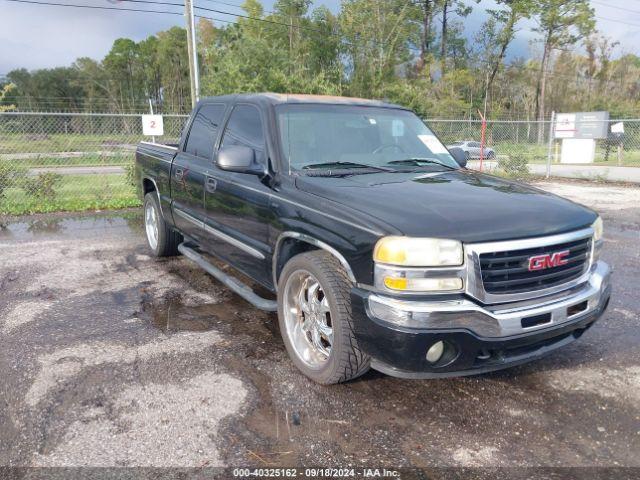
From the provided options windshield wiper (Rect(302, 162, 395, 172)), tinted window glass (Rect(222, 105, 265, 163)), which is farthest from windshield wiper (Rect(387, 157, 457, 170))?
tinted window glass (Rect(222, 105, 265, 163))

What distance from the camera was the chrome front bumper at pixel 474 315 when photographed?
2.56 m

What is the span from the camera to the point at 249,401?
306cm

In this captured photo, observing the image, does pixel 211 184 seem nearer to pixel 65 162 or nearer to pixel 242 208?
pixel 242 208

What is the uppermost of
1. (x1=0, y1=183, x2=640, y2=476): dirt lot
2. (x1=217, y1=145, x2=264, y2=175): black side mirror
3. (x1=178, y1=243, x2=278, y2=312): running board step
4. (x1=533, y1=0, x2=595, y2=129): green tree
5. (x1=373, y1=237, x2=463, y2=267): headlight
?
(x1=533, y1=0, x2=595, y2=129): green tree

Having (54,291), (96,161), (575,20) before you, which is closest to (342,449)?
(54,291)

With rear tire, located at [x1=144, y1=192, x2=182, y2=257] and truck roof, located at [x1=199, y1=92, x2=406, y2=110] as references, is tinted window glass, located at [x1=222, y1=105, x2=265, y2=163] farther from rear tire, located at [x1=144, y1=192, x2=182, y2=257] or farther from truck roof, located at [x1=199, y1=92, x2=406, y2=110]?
rear tire, located at [x1=144, y1=192, x2=182, y2=257]

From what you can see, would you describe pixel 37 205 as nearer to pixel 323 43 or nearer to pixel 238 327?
pixel 238 327

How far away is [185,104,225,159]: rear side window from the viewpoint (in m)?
4.73

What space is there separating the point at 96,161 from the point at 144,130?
5.73ft

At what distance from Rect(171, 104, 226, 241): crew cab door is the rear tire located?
0.62m

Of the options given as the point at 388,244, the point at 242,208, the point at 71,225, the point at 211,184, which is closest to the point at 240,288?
the point at 242,208

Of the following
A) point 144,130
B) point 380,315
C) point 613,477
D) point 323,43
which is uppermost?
point 323,43

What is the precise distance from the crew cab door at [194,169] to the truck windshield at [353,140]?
1033 mm

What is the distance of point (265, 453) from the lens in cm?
257
